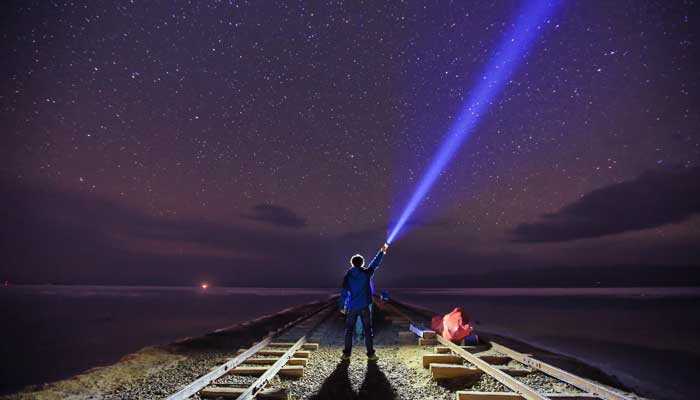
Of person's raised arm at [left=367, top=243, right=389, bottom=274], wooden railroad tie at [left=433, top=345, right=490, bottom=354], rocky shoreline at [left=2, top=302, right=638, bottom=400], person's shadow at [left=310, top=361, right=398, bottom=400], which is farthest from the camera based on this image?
wooden railroad tie at [left=433, top=345, right=490, bottom=354]

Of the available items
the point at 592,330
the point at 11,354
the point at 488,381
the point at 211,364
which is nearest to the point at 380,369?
the point at 488,381

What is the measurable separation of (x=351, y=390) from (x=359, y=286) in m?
2.28

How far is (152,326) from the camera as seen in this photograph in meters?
34.0

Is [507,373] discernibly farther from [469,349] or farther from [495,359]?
[469,349]

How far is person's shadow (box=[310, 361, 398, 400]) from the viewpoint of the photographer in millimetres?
6273

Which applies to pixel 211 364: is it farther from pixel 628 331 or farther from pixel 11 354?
pixel 628 331

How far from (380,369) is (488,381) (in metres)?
2.06

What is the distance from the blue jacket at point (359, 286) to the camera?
8508mm

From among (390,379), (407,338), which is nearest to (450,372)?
(390,379)

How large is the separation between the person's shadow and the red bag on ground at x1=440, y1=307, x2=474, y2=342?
447 cm

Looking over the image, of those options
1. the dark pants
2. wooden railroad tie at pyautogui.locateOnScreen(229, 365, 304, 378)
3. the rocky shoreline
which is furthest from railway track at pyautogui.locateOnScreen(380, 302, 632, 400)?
wooden railroad tie at pyautogui.locateOnScreen(229, 365, 304, 378)

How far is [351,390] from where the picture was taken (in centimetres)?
661

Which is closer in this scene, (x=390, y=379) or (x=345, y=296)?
(x=390, y=379)

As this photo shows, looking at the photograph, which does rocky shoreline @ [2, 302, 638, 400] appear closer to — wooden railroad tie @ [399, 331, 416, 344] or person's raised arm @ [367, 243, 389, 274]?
wooden railroad tie @ [399, 331, 416, 344]
